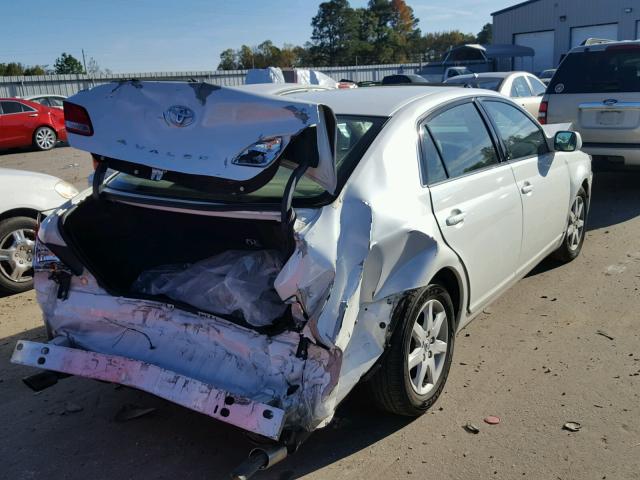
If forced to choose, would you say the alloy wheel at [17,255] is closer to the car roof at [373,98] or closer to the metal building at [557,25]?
the car roof at [373,98]

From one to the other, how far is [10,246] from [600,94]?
7103 millimetres

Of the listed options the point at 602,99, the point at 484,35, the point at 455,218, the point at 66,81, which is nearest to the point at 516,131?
the point at 455,218

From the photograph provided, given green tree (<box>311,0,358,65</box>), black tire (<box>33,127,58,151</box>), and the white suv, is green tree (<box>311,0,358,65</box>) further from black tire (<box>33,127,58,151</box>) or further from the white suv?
the white suv

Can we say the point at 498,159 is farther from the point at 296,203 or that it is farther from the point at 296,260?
the point at 296,260

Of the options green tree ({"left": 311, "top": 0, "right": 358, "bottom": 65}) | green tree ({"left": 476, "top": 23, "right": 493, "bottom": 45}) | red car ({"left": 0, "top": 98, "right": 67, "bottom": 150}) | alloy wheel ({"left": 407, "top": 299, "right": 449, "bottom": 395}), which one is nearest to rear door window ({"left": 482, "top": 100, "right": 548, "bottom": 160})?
alloy wheel ({"left": 407, "top": 299, "right": 449, "bottom": 395})

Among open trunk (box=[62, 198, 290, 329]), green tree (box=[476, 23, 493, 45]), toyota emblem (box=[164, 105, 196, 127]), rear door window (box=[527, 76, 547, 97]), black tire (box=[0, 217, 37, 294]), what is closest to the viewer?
toyota emblem (box=[164, 105, 196, 127])

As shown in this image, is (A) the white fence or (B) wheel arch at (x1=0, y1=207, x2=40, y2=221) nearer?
(B) wheel arch at (x1=0, y1=207, x2=40, y2=221)

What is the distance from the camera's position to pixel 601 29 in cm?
4066

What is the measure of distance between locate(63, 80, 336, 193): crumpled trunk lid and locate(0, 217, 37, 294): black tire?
9.06ft

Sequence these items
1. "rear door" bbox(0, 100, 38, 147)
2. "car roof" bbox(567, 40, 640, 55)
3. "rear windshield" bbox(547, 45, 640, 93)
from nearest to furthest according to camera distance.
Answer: "rear windshield" bbox(547, 45, 640, 93) → "car roof" bbox(567, 40, 640, 55) → "rear door" bbox(0, 100, 38, 147)

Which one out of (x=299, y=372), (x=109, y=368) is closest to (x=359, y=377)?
(x=299, y=372)

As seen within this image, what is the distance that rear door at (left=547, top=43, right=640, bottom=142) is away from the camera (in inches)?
304

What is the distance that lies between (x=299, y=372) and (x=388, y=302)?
563 mm

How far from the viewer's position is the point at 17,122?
1667cm
